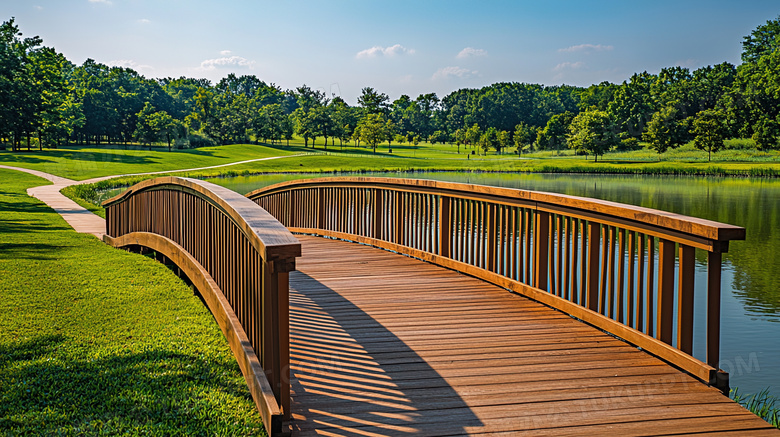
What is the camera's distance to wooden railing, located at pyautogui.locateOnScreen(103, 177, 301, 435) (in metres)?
2.94

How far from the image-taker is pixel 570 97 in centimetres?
12200

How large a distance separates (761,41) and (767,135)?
28194 millimetres

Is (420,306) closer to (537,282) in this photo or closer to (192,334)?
(537,282)

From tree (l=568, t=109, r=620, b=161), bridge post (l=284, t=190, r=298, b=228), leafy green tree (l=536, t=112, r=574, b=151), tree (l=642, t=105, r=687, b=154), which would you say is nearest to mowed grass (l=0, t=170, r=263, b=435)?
bridge post (l=284, t=190, r=298, b=228)

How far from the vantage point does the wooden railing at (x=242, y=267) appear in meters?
2.94

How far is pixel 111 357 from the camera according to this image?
4.41 meters

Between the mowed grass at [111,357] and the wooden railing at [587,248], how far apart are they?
256 cm

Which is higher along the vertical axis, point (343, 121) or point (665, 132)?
point (343, 121)

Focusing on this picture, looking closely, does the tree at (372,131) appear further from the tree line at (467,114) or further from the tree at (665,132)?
the tree at (665,132)

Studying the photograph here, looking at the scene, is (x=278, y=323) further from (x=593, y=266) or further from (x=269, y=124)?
(x=269, y=124)

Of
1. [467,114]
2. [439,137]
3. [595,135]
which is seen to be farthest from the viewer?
[467,114]

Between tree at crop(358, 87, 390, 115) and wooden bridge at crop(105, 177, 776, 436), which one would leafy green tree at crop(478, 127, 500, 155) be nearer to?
tree at crop(358, 87, 390, 115)

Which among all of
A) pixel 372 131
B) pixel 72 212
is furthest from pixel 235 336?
pixel 372 131

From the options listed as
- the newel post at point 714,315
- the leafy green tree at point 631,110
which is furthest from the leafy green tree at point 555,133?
the newel post at point 714,315
